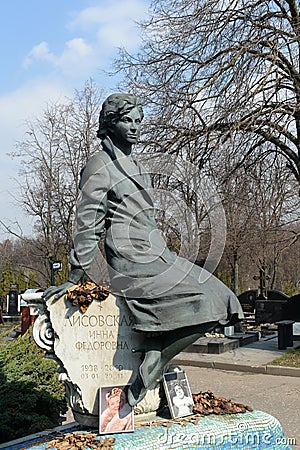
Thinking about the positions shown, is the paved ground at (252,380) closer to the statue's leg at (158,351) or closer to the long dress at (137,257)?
the statue's leg at (158,351)

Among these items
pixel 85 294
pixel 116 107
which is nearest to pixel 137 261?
pixel 85 294

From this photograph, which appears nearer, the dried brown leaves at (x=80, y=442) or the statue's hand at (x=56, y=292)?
the dried brown leaves at (x=80, y=442)

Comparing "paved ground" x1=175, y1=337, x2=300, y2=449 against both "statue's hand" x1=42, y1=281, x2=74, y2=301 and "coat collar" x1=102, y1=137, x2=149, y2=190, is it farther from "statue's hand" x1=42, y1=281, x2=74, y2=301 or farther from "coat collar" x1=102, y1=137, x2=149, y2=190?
Answer: "coat collar" x1=102, y1=137, x2=149, y2=190

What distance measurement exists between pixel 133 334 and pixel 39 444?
1.12 metres

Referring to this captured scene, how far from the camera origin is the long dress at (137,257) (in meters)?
4.32

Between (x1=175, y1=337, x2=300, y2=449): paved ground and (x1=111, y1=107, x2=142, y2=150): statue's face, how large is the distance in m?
3.71

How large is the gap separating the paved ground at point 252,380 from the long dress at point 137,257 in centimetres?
269

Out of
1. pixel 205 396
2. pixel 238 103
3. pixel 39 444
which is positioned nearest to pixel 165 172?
pixel 238 103

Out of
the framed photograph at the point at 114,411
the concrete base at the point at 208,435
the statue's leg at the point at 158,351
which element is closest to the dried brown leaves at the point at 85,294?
the statue's leg at the point at 158,351

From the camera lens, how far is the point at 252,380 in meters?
10.5

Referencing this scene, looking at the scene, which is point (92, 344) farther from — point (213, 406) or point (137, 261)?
point (213, 406)

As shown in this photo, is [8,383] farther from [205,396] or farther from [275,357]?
[275,357]

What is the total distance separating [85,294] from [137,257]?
1.65 feet

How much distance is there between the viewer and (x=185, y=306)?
4.31 meters
